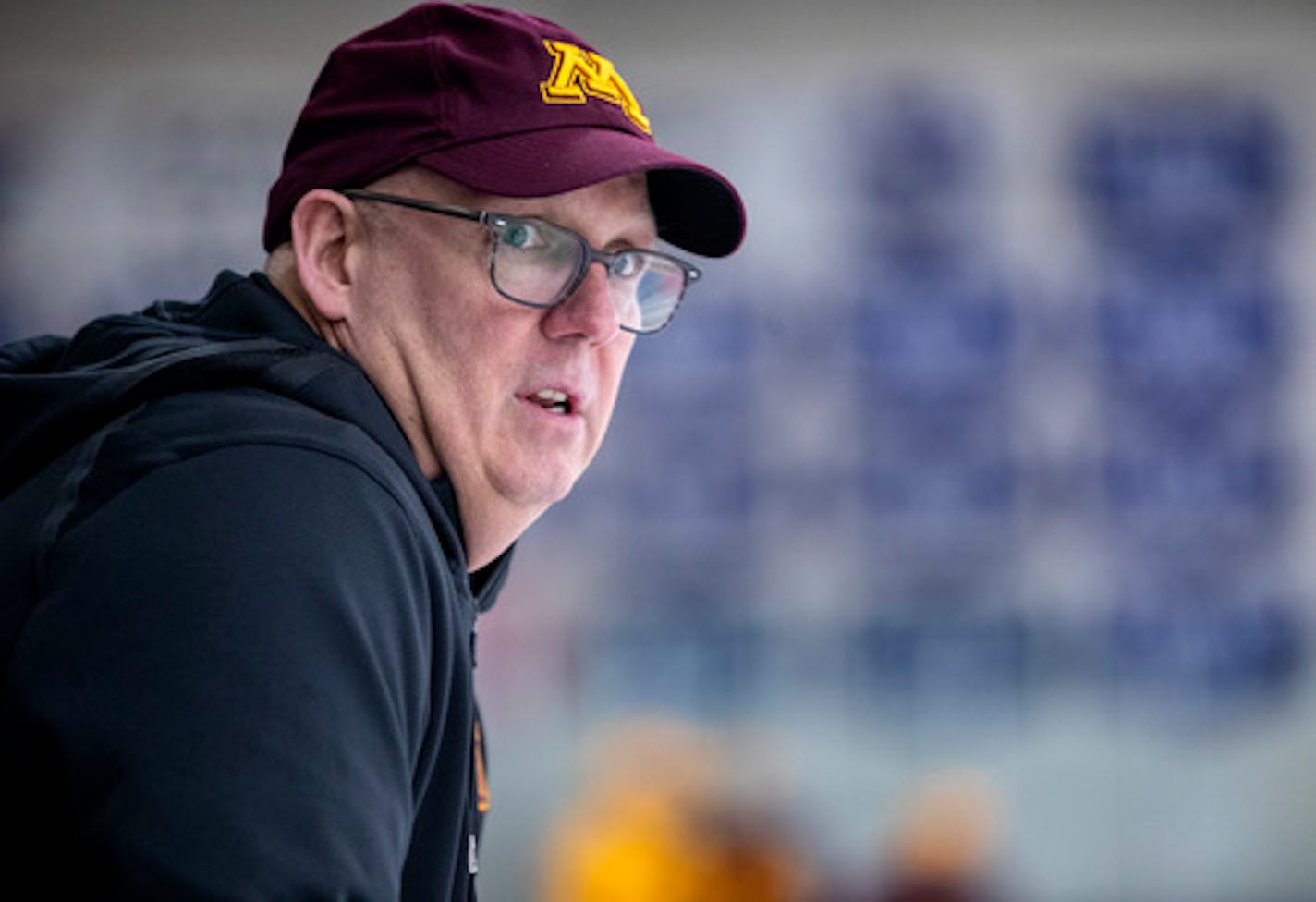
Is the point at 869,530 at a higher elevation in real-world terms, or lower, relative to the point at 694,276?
lower

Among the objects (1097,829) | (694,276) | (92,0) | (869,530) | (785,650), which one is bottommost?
(1097,829)

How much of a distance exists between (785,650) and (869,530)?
1.06ft

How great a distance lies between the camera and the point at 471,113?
0.95 meters

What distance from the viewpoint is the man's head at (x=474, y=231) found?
96cm

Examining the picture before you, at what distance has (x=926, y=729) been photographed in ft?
11.9

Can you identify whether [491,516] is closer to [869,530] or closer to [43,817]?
→ [43,817]

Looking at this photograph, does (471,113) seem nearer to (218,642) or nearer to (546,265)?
(546,265)

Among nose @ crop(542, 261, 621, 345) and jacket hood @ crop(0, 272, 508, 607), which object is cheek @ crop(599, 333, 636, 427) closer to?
nose @ crop(542, 261, 621, 345)

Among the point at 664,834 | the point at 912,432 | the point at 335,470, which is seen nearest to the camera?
the point at 335,470

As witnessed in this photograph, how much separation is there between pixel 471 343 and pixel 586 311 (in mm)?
76

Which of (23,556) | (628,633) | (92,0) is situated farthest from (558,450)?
(92,0)

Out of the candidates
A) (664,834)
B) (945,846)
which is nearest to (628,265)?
(664,834)

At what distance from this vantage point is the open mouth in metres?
1.03

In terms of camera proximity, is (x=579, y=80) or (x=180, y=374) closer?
(x=180, y=374)
